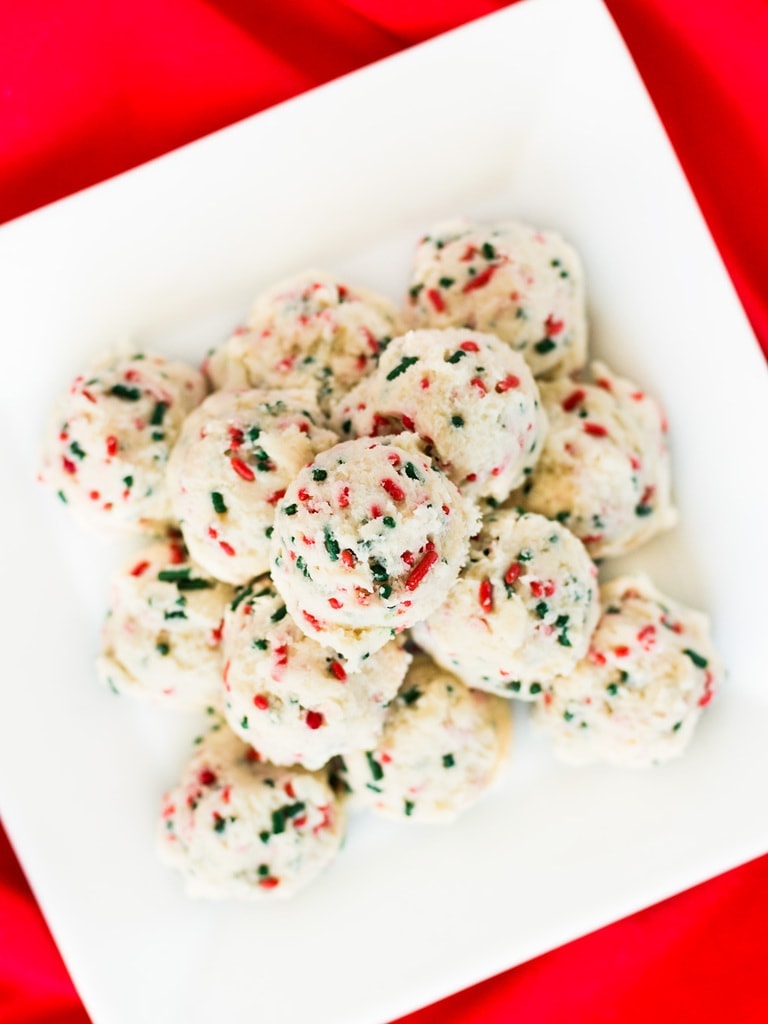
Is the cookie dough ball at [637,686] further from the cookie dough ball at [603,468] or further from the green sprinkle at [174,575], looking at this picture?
the green sprinkle at [174,575]

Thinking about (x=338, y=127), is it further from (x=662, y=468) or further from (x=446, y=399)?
(x=662, y=468)

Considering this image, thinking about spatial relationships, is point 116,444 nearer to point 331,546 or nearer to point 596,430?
point 331,546

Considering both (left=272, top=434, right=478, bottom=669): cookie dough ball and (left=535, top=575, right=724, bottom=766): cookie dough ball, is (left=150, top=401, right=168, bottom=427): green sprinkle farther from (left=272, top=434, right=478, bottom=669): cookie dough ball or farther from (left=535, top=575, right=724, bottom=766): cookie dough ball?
(left=535, top=575, right=724, bottom=766): cookie dough ball

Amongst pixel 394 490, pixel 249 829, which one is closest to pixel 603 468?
pixel 394 490

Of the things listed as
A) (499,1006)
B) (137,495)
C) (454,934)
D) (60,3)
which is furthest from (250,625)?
(60,3)

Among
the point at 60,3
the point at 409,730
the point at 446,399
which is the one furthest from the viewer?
the point at 60,3
